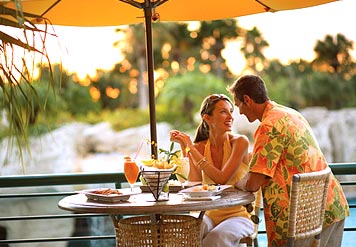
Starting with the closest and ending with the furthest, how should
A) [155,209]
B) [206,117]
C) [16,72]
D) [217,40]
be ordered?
[16,72], [155,209], [206,117], [217,40]

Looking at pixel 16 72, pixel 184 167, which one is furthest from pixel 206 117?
pixel 16 72

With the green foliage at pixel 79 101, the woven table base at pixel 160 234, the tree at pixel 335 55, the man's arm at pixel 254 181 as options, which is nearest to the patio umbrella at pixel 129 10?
the man's arm at pixel 254 181

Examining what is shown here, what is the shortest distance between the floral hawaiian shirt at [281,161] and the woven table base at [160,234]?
34 centimetres

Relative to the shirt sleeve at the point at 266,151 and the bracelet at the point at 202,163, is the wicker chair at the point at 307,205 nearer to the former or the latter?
the shirt sleeve at the point at 266,151

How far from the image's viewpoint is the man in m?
3.24

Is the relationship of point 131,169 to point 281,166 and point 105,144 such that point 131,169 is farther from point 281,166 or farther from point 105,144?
point 105,144

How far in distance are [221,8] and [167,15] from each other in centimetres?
33

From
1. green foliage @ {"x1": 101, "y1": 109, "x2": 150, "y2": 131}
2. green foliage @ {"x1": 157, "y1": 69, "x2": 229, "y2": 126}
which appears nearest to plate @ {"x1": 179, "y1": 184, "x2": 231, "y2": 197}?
green foliage @ {"x1": 157, "y1": 69, "x2": 229, "y2": 126}

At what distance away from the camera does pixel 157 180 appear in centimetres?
314

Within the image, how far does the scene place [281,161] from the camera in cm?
329

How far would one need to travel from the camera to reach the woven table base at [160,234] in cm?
331

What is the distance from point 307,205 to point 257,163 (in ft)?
0.96

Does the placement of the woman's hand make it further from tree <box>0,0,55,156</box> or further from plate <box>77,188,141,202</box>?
tree <box>0,0,55,156</box>

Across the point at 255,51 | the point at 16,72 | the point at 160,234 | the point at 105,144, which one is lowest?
the point at 105,144
